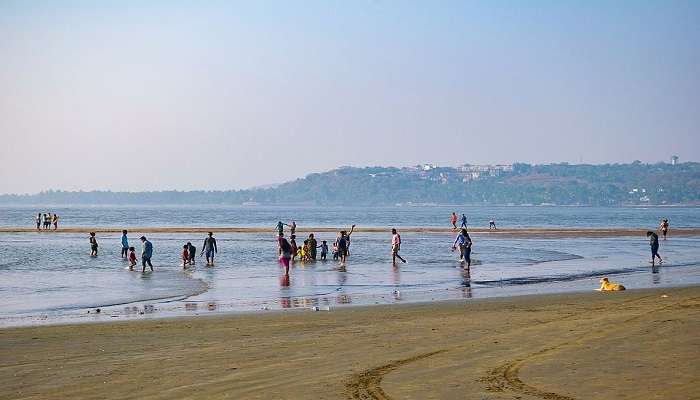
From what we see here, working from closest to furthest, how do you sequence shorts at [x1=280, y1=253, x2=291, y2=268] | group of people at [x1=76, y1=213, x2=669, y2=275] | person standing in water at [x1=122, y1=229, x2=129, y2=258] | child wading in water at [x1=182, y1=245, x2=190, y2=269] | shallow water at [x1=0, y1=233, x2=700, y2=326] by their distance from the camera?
1. shallow water at [x1=0, y1=233, x2=700, y2=326]
2. shorts at [x1=280, y1=253, x2=291, y2=268]
3. group of people at [x1=76, y1=213, x2=669, y2=275]
4. child wading in water at [x1=182, y1=245, x2=190, y2=269]
5. person standing in water at [x1=122, y1=229, x2=129, y2=258]

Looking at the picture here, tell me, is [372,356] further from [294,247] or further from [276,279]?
[294,247]

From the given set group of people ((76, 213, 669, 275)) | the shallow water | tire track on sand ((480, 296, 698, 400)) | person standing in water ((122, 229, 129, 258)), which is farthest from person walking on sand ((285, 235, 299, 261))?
tire track on sand ((480, 296, 698, 400))

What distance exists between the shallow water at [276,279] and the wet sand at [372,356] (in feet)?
13.9

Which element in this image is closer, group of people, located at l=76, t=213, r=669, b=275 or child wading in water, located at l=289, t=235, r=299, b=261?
group of people, located at l=76, t=213, r=669, b=275

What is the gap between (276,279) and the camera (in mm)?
31266

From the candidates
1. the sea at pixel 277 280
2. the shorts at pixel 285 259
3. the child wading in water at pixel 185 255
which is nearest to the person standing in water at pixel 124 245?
the sea at pixel 277 280

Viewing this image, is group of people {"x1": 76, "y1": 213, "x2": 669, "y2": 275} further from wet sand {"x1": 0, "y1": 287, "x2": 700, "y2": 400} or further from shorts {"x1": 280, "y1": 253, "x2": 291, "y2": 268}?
wet sand {"x1": 0, "y1": 287, "x2": 700, "y2": 400}

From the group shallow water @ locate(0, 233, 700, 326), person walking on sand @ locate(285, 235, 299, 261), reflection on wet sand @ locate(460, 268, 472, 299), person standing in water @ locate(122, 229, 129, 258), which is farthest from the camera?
person standing in water @ locate(122, 229, 129, 258)

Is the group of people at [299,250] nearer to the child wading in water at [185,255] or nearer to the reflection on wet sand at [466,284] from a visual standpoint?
the child wading in water at [185,255]

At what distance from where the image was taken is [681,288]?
81.3 feet

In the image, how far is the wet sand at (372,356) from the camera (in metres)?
10.3

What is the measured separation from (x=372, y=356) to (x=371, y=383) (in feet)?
6.62

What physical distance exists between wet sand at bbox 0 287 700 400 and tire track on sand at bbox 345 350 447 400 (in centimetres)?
3

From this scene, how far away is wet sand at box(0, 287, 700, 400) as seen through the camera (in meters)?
10.3
